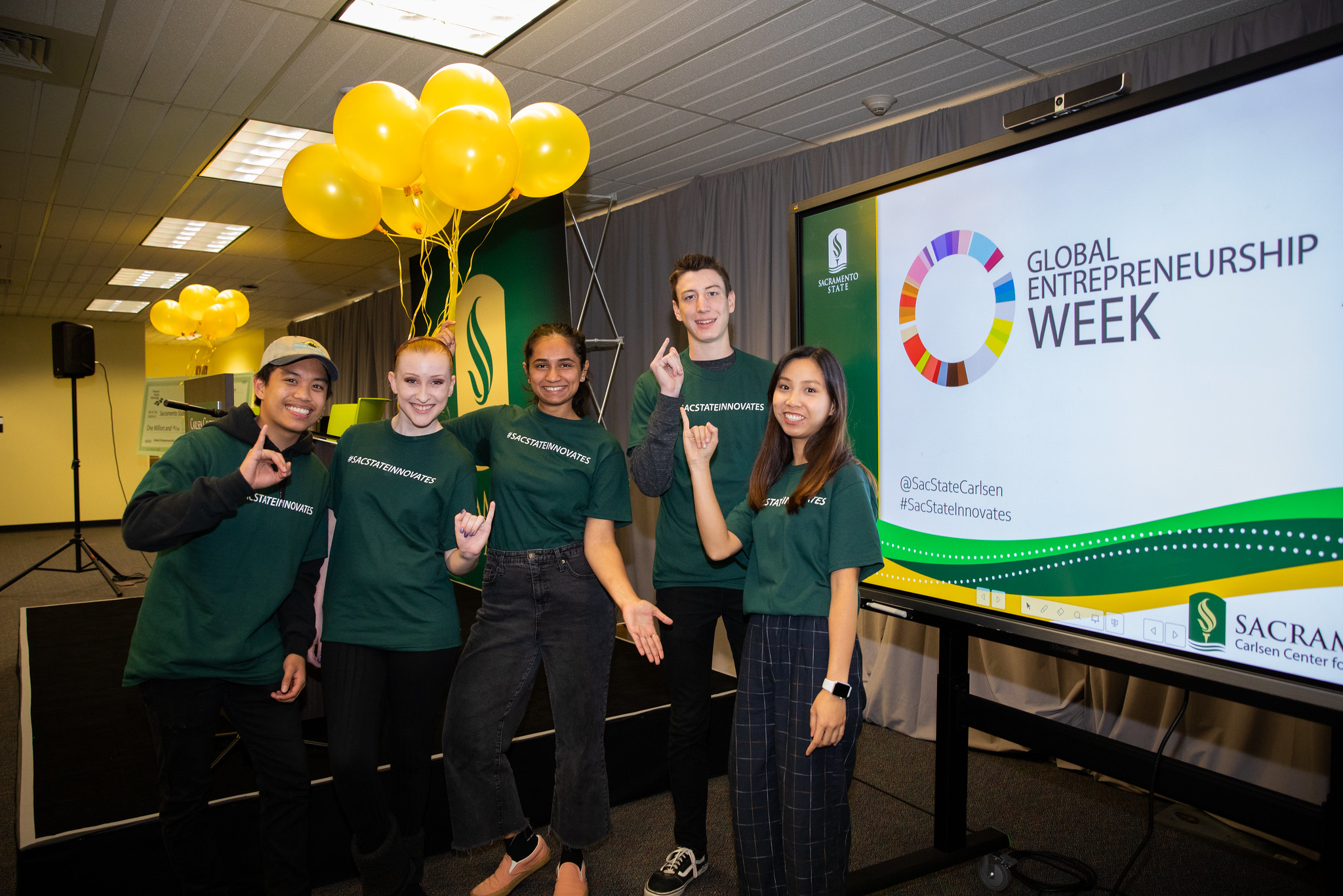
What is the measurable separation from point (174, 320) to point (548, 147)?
181 inches

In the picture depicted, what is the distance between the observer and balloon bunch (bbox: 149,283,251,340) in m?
6.07

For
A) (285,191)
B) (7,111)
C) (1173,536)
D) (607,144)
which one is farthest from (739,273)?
(7,111)

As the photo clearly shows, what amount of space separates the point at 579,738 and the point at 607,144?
303cm

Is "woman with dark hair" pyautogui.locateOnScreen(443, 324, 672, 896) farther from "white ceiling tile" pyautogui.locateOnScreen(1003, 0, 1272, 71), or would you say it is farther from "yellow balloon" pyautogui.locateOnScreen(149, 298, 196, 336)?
"yellow balloon" pyautogui.locateOnScreen(149, 298, 196, 336)

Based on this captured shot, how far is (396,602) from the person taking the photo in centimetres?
192

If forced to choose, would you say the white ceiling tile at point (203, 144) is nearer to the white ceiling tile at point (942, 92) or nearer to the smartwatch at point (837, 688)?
the white ceiling tile at point (942, 92)

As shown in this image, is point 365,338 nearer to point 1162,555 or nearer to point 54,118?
point 54,118

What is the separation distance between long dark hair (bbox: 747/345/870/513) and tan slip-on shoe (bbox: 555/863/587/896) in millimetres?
1159

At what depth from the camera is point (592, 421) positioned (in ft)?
7.36

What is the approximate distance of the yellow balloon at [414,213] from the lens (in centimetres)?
344

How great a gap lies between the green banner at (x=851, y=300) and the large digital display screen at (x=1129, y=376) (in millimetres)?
10

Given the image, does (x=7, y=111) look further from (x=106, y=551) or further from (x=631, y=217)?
(x=106, y=551)

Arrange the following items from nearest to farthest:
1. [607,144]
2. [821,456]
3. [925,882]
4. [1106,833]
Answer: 1. [821,456]
2. [925,882]
3. [1106,833]
4. [607,144]

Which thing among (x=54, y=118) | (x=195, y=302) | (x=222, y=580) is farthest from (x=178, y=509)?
(x=195, y=302)
